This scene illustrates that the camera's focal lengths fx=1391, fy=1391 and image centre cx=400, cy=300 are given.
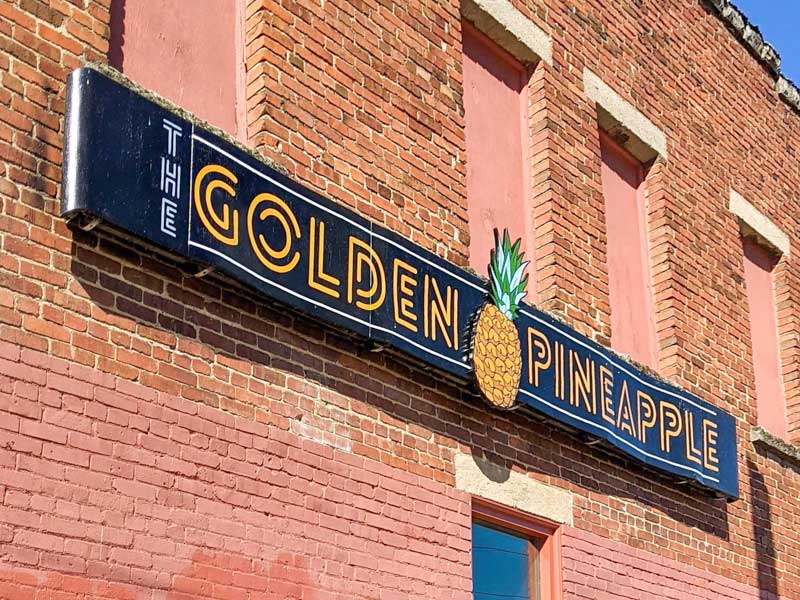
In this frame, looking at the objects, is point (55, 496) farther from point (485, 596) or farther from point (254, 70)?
point (485, 596)

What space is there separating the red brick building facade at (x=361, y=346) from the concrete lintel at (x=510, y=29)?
0.10ft

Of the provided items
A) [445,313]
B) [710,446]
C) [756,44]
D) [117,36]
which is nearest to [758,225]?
[756,44]

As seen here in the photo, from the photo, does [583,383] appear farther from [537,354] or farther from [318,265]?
[318,265]

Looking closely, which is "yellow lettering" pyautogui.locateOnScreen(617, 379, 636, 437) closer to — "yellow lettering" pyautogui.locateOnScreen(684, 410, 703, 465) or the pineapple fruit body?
"yellow lettering" pyautogui.locateOnScreen(684, 410, 703, 465)

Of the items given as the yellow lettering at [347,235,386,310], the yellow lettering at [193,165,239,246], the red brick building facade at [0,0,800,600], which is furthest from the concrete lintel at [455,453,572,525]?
the yellow lettering at [193,165,239,246]

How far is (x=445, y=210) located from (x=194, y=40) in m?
2.10

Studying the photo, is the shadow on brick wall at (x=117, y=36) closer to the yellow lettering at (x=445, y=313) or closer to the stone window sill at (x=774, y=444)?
the yellow lettering at (x=445, y=313)

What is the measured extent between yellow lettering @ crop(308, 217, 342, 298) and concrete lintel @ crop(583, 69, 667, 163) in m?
4.16

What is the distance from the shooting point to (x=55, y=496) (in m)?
5.96

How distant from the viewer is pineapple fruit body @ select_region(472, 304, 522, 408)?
8.55m

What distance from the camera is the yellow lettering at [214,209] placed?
6.86 meters

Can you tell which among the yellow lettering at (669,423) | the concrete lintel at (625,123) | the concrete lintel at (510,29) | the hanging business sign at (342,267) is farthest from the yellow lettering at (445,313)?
Answer: the concrete lintel at (625,123)

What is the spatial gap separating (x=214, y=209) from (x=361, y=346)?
4.57 feet

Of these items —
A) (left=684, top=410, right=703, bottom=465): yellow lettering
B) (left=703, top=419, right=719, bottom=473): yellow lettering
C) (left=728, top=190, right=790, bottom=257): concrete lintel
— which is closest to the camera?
(left=684, top=410, right=703, bottom=465): yellow lettering
